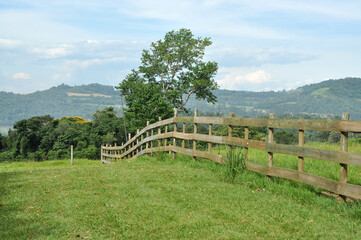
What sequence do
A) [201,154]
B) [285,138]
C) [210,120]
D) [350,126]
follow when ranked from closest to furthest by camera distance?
[350,126]
[210,120]
[201,154]
[285,138]

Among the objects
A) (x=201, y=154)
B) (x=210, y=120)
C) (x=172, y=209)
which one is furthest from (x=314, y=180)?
(x=201, y=154)

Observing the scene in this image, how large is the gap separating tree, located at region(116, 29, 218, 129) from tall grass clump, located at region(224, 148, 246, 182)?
3740 cm

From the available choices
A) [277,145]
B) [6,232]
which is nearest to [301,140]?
[277,145]

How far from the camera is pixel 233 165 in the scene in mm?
8805

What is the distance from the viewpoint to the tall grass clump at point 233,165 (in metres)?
8.60

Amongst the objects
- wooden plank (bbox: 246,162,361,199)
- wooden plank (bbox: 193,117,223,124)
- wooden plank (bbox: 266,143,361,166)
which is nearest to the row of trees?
wooden plank (bbox: 193,117,223,124)

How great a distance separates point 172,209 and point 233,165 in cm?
317

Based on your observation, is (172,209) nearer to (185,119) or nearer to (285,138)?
(185,119)

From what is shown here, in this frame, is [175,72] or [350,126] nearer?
[350,126]

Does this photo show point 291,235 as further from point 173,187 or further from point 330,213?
point 173,187

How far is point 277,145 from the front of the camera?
25.3 ft

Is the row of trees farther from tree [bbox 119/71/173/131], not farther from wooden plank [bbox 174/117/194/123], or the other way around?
wooden plank [bbox 174/117/194/123]

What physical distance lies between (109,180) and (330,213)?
204 inches

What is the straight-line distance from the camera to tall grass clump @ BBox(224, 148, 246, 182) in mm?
8598
